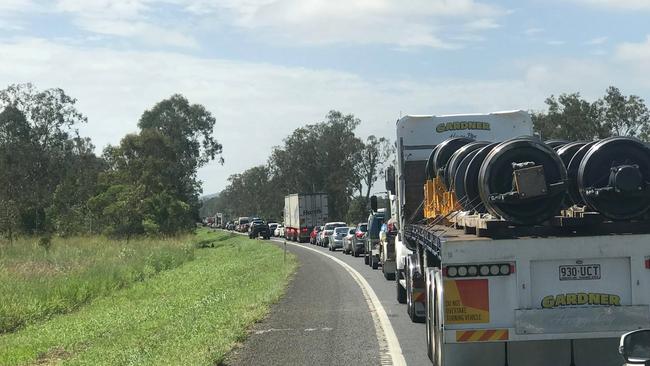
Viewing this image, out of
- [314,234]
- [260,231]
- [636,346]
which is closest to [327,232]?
[314,234]

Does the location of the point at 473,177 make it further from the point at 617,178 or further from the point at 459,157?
the point at 617,178

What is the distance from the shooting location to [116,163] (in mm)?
71562

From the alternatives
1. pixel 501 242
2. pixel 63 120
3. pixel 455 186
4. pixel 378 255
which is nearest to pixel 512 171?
pixel 501 242

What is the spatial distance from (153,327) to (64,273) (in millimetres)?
14941

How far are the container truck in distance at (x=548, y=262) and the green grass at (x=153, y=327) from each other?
3.85 m

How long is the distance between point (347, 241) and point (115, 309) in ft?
79.6

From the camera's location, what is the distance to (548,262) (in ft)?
25.2

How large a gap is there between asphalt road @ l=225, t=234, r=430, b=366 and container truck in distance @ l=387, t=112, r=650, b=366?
8.72 feet

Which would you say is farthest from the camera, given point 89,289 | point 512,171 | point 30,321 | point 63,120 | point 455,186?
point 63,120

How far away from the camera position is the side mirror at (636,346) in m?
3.91

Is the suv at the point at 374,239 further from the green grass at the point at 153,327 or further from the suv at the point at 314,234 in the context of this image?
the suv at the point at 314,234

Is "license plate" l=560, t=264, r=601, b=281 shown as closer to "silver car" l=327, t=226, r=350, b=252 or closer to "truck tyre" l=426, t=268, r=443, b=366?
"truck tyre" l=426, t=268, r=443, b=366

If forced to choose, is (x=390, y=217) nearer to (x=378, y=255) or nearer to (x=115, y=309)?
(x=115, y=309)

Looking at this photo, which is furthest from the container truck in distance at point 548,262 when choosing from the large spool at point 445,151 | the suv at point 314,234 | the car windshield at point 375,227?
the suv at point 314,234
